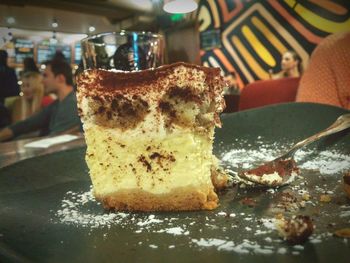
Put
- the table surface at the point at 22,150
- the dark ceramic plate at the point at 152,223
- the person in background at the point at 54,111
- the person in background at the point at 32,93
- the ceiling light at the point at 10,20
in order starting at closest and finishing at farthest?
the dark ceramic plate at the point at 152,223 → the table surface at the point at 22,150 → the person in background at the point at 54,111 → the person in background at the point at 32,93 → the ceiling light at the point at 10,20

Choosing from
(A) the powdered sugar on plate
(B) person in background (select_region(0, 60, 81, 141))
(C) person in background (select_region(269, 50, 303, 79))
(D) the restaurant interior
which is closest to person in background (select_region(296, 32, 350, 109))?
(D) the restaurant interior

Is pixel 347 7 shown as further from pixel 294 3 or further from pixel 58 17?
pixel 58 17

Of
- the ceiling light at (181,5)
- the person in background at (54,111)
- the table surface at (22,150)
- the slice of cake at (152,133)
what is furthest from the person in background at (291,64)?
the slice of cake at (152,133)

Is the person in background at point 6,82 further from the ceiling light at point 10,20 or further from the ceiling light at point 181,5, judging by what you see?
the ceiling light at point 10,20

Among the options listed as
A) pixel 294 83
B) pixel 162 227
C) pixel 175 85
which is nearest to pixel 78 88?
pixel 175 85

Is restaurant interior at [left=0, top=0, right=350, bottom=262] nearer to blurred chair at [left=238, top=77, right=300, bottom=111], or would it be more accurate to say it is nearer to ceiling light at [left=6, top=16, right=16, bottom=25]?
blurred chair at [left=238, top=77, right=300, bottom=111]

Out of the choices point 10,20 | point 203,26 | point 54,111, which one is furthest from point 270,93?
point 10,20
